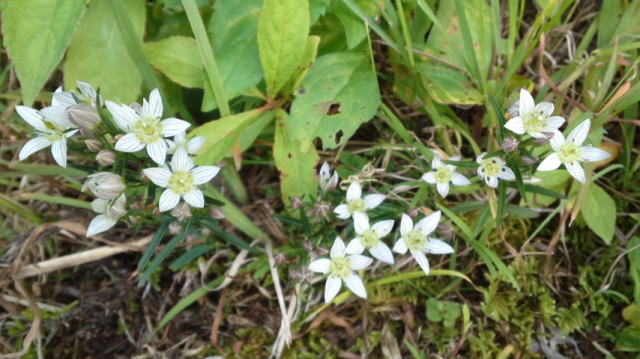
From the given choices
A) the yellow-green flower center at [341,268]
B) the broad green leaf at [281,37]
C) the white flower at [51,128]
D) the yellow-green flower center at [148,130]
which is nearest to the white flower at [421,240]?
the yellow-green flower center at [341,268]

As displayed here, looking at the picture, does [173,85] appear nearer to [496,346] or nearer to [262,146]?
[262,146]

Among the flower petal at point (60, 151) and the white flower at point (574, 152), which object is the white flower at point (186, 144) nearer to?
the flower petal at point (60, 151)

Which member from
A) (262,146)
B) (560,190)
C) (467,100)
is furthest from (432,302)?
(262,146)

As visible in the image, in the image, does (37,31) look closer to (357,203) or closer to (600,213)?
(357,203)

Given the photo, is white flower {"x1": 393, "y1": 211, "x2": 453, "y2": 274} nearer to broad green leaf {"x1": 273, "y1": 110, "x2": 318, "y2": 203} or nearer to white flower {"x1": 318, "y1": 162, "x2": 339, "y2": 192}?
white flower {"x1": 318, "y1": 162, "x2": 339, "y2": 192}

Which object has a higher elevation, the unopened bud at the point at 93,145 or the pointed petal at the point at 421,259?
A: the unopened bud at the point at 93,145

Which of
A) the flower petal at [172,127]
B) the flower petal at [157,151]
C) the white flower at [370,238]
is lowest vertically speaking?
the white flower at [370,238]

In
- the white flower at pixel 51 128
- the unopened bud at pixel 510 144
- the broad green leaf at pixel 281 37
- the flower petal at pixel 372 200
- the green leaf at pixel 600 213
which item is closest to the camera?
the white flower at pixel 51 128

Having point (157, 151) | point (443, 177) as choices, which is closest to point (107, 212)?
point (157, 151)
